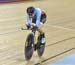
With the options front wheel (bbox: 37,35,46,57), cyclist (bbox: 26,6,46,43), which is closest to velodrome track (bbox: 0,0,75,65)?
front wheel (bbox: 37,35,46,57)

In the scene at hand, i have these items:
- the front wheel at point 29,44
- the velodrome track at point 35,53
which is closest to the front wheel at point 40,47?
the velodrome track at point 35,53

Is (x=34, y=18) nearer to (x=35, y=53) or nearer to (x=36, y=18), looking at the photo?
(x=36, y=18)

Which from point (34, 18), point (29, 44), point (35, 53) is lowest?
point (35, 53)

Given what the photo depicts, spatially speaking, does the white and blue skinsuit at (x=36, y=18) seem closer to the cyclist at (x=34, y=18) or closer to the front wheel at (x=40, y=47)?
the cyclist at (x=34, y=18)

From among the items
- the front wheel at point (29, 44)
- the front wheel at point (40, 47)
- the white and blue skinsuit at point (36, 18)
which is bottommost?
the front wheel at point (40, 47)

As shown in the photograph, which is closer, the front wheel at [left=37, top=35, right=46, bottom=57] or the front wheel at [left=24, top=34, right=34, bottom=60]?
the front wheel at [left=24, top=34, right=34, bottom=60]

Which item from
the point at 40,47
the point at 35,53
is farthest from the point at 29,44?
the point at 35,53

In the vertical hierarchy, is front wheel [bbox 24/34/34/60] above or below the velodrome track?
above

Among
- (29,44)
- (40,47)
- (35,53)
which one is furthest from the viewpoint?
(35,53)

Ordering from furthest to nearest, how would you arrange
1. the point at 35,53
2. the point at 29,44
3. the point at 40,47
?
the point at 35,53 → the point at 40,47 → the point at 29,44

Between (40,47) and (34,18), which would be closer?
(34,18)

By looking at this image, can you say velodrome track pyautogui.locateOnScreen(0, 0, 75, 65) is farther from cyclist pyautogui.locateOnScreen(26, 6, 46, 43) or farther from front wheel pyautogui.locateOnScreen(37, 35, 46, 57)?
cyclist pyautogui.locateOnScreen(26, 6, 46, 43)

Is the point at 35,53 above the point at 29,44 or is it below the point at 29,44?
below

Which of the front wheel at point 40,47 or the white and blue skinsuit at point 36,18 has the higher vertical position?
the white and blue skinsuit at point 36,18
